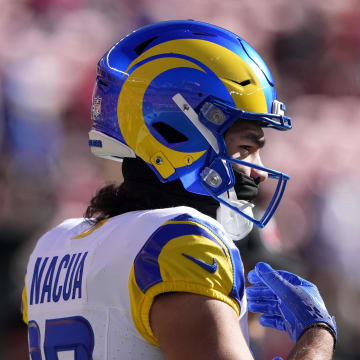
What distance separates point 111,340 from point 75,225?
0.60 m

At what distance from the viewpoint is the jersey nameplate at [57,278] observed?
215cm

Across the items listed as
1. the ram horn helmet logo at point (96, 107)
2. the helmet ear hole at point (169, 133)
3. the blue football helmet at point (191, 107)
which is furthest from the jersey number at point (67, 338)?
the ram horn helmet logo at point (96, 107)

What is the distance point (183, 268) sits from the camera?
187cm

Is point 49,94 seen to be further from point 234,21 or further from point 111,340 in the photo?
point 111,340

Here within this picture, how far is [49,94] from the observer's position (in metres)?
5.43

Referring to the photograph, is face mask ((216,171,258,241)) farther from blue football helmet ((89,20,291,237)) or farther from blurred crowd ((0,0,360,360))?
blurred crowd ((0,0,360,360))

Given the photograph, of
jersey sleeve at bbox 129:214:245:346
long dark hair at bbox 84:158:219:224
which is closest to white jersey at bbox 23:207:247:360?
jersey sleeve at bbox 129:214:245:346

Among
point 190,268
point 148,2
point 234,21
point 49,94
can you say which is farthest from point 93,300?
point 234,21

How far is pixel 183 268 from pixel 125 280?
20 cm

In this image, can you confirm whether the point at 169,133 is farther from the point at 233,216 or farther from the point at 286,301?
the point at 286,301

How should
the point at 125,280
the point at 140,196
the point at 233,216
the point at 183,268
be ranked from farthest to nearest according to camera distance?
the point at 233,216
the point at 140,196
the point at 125,280
the point at 183,268

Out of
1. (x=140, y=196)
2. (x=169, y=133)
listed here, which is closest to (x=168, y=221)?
(x=140, y=196)

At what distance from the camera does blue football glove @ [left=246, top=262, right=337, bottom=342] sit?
2197mm

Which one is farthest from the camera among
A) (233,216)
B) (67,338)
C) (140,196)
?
(233,216)
